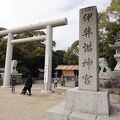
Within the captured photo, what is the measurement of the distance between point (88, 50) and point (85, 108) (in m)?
1.46

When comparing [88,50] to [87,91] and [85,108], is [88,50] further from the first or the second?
[85,108]

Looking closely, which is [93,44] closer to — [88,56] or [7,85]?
[88,56]

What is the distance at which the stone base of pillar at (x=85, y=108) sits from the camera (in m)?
3.98

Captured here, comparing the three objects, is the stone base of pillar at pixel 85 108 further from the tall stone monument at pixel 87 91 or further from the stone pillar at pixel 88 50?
the stone pillar at pixel 88 50

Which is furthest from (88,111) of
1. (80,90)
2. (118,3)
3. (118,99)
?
(118,3)

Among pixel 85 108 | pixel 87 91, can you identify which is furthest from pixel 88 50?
pixel 85 108

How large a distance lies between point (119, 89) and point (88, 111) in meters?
6.20

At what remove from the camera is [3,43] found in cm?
2378

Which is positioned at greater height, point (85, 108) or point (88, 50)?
point (88, 50)

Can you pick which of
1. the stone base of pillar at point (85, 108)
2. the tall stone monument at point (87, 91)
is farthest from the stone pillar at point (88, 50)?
the stone base of pillar at point (85, 108)

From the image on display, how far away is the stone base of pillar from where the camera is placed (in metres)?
3.98

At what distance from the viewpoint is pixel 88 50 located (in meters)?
4.54

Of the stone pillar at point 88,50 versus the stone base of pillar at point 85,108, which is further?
the stone pillar at point 88,50

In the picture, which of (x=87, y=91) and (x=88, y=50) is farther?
(x=88, y=50)
